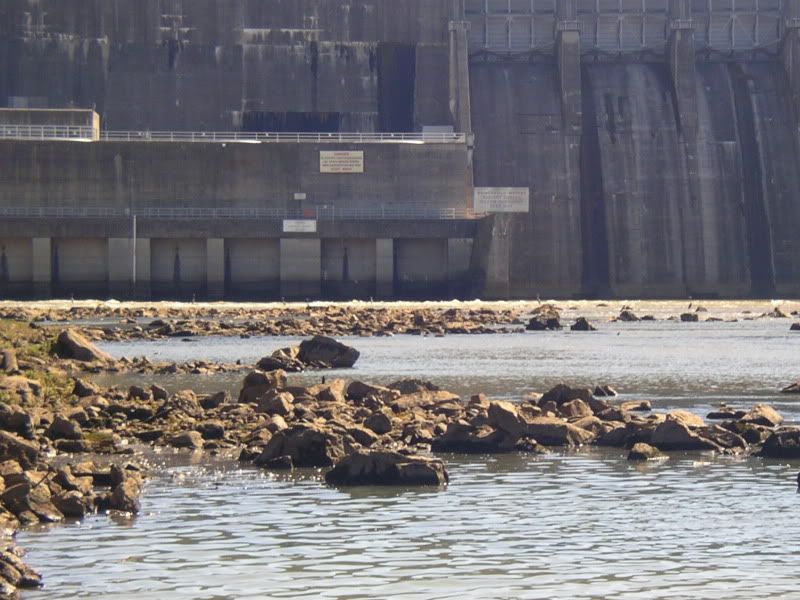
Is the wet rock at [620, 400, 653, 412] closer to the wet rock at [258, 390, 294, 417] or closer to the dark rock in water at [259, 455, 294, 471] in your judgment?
the wet rock at [258, 390, 294, 417]

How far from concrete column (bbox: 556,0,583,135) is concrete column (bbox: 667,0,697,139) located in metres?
5.54

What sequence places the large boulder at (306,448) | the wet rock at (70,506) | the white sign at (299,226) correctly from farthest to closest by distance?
the white sign at (299,226), the large boulder at (306,448), the wet rock at (70,506)

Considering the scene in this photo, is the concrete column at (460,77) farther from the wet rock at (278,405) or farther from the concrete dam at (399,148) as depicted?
the wet rock at (278,405)

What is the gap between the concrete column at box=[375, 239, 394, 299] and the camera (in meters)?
81.7

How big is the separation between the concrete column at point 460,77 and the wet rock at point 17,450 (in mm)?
71294

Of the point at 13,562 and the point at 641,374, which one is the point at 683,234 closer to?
the point at 641,374

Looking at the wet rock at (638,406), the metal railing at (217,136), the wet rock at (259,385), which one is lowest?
the wet rock at (638,406)

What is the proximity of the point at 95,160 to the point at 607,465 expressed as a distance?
64.3 metres

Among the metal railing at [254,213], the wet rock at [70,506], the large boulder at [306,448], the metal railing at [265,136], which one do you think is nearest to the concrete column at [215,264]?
the metal railing at [254,213]

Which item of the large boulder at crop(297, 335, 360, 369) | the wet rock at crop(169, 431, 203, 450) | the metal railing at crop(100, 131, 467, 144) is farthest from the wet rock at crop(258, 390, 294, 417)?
the metal railing at crop(100, 131, 467, 144)

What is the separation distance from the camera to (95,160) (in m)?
81.6

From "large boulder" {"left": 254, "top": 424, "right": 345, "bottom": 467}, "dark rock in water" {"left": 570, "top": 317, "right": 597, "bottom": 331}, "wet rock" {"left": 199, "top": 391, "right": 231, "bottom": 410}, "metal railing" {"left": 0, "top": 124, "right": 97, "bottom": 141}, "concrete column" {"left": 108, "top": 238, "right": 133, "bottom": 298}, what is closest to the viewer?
"large boulder" {"left": 254, "top": 424, "right": 345, "bottom": 467}

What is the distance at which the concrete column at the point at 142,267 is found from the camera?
265 feet

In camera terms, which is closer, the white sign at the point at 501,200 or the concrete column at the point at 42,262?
the concrete column at the point at 42,262
